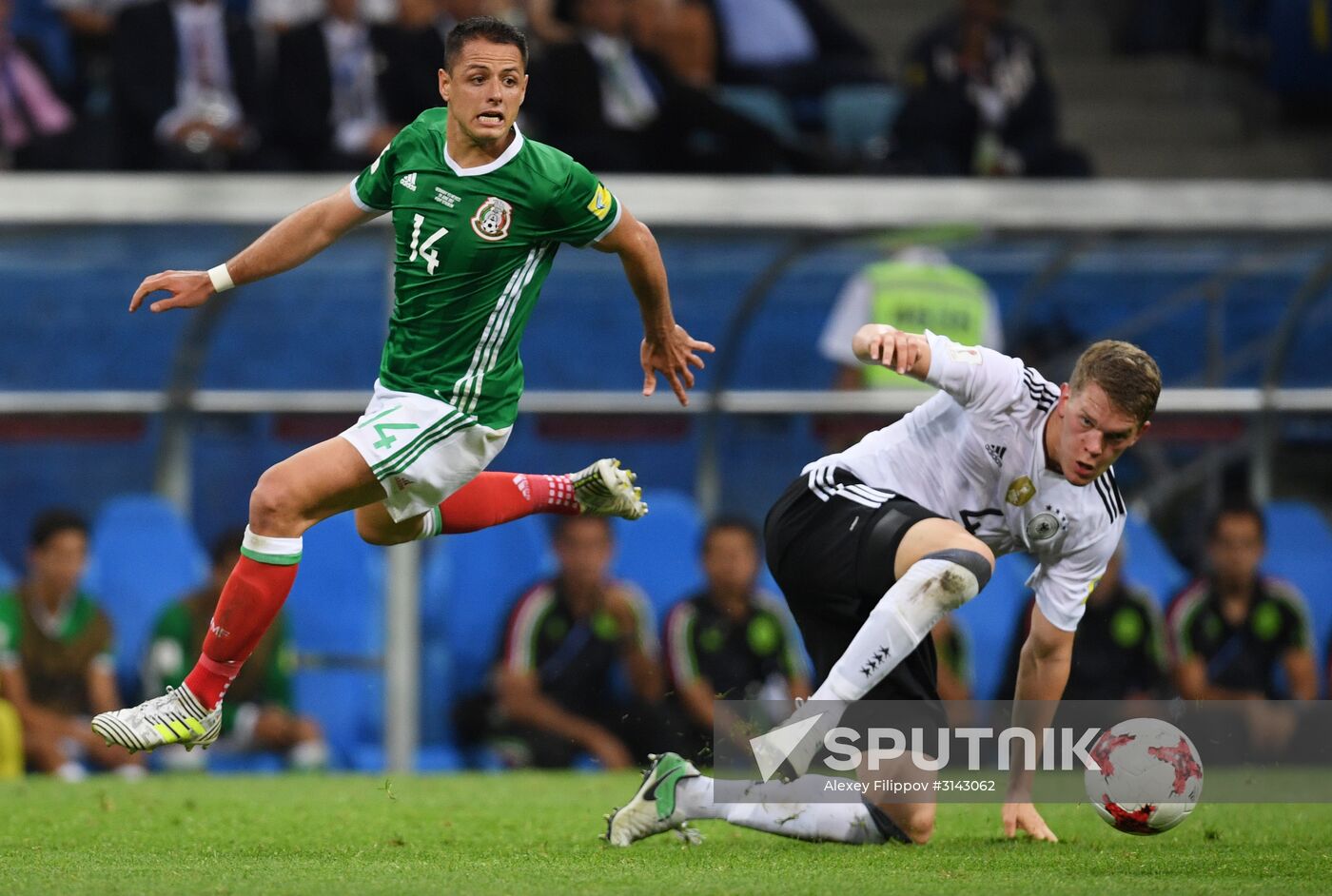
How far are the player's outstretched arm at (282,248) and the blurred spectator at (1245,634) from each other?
539 centimetres

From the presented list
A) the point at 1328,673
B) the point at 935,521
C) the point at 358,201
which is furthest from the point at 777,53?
the point at 935,521

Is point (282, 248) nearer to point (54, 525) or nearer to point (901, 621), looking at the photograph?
point (901, 621)

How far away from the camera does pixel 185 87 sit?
1073 centimetres

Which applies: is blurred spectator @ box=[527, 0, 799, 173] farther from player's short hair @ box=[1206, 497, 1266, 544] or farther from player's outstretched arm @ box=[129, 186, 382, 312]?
player's outstretched arm @ box=[129, 186, 382, 312]

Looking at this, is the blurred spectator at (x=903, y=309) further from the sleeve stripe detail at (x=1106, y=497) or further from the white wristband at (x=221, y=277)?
the white wristband at (x=221, y=277)

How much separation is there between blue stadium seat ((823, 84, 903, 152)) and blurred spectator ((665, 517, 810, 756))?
3809 mm

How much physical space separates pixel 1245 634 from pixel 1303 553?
1208mm

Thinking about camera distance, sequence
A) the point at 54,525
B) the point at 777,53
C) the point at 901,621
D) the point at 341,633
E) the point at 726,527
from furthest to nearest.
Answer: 1. the point at 777,53
2. the point at 341,633
3. the point at 54,525
4. the point at 726,527
5. the point at 901,621

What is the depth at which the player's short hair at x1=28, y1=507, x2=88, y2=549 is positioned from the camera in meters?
9.58

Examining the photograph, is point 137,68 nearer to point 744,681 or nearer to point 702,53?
point 702,53

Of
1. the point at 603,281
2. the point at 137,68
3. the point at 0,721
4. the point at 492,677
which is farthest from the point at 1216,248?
the point at 0,721

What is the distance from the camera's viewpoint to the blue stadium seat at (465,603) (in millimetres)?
10070

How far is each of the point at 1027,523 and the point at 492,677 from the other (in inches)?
177

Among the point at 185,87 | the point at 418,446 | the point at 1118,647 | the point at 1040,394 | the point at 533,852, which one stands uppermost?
the point at 185,87
